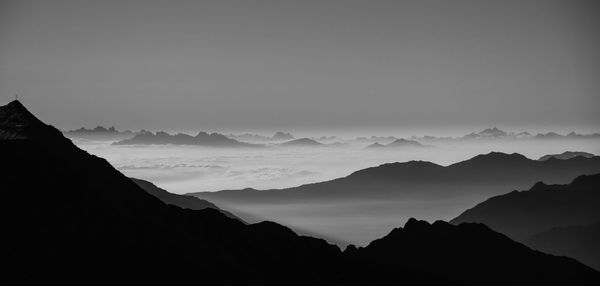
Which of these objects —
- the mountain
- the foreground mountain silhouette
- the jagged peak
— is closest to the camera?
the mountain

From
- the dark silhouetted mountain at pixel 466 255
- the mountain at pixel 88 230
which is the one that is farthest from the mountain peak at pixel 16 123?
the dark silhouetted mountain at pixel 466 255

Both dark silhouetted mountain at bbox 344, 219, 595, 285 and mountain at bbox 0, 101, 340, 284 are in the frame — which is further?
dark silhouetted mountain at bbox 344, 219, 595, 285

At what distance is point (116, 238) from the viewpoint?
89.9m

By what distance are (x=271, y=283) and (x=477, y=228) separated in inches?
4465

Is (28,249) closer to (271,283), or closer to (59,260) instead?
(59,260)

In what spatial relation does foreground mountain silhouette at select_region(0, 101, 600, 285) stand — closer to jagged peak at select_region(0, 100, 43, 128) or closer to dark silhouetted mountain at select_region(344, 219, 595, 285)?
jagged peak at select_region(0, 100, 43, 128)

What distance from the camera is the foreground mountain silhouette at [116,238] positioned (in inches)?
3287

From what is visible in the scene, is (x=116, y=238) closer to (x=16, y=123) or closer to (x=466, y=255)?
(x=16, y=123)

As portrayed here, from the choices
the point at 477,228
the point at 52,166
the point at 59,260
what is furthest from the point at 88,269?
the point at 477,228

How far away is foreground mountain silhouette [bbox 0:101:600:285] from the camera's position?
8350 cm

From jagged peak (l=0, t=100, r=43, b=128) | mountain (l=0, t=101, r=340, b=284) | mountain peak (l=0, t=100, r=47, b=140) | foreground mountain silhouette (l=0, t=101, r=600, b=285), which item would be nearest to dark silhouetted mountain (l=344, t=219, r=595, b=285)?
foreground mountain silhouette (l=0, t=101, r=600, b=285)

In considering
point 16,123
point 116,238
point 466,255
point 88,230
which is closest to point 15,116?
point 16,123

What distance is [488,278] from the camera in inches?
6535

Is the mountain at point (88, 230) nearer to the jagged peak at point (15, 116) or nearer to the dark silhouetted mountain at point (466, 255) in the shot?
the jagged peak at point (15, 116)
